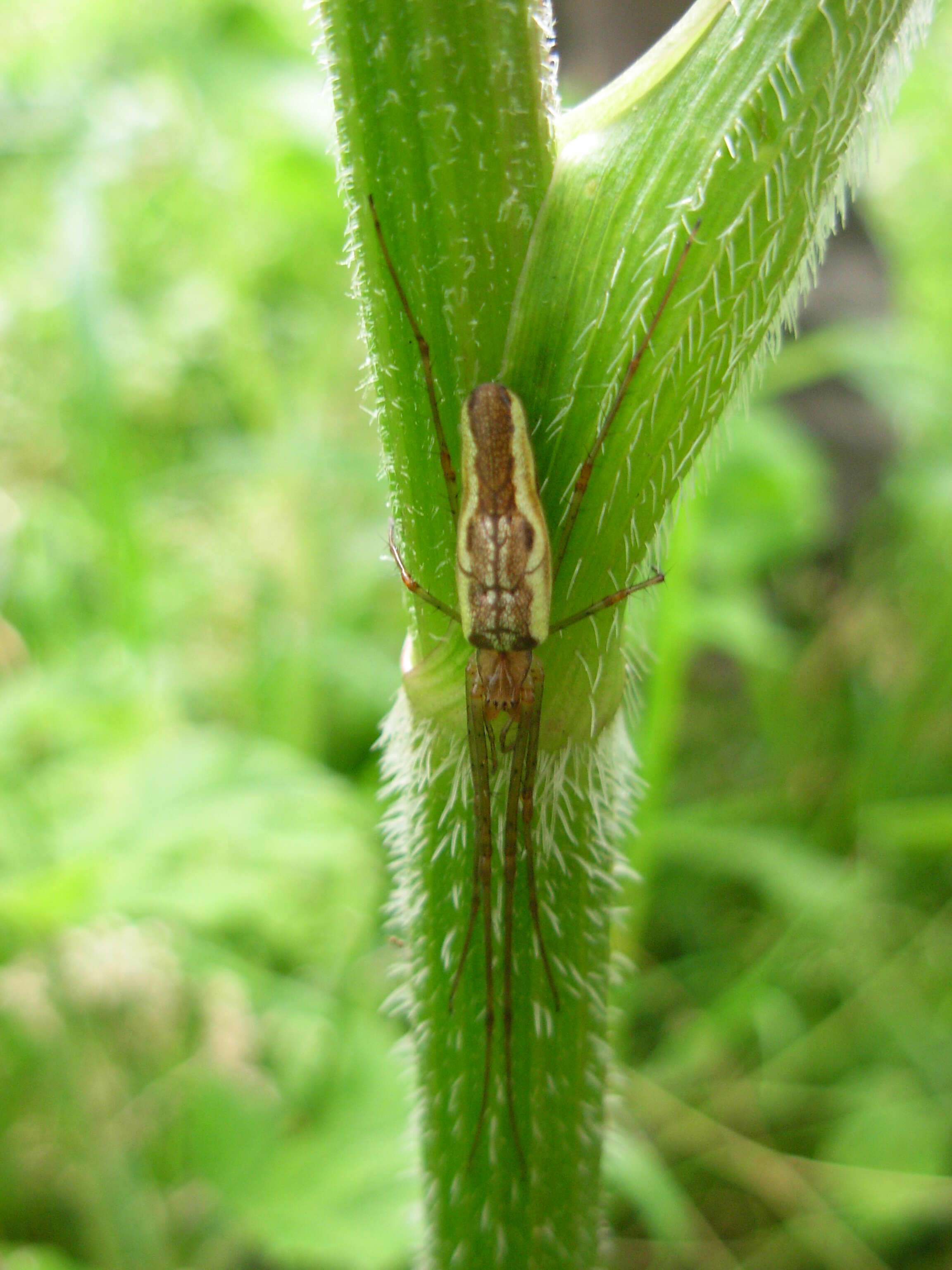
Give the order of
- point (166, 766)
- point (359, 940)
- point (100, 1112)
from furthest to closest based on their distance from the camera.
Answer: point (359, 940)
point (100, 1112)
point (166, 766)

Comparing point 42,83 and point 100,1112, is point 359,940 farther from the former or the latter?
point 42,83

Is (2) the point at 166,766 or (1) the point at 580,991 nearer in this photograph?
(1) the point at 580,991

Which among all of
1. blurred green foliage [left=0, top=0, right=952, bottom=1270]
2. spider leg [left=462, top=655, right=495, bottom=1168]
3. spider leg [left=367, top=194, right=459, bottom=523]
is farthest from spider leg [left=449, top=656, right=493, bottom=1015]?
blurred green foliage [left=0, top=0, right=952, bottom=1270]

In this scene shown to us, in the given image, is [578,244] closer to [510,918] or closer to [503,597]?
[503,597]

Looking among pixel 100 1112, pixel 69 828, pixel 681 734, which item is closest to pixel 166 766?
pixel 69 828

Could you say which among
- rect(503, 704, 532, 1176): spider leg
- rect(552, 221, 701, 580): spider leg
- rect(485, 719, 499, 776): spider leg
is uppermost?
rect(552, 221, 701, 580): spider leg

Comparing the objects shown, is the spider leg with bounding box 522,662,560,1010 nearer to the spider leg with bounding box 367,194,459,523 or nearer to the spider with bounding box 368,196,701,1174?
the spider with bounding box 368,196,701,1174
